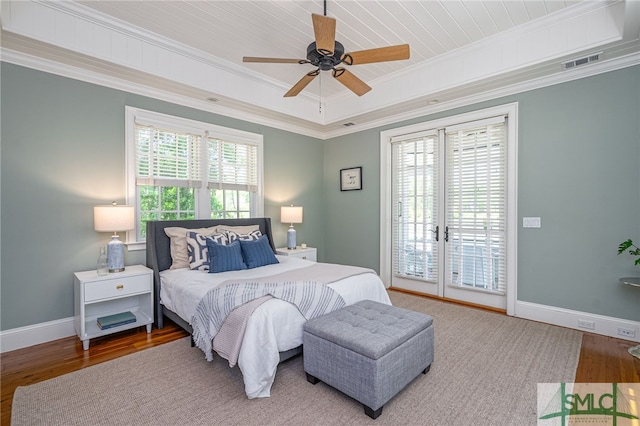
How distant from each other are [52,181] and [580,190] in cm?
538

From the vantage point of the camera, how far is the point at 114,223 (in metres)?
3.00

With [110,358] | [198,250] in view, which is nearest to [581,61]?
[198,250]

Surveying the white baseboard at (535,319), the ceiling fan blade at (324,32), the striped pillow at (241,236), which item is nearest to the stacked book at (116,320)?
the white baseboard at (535,319)

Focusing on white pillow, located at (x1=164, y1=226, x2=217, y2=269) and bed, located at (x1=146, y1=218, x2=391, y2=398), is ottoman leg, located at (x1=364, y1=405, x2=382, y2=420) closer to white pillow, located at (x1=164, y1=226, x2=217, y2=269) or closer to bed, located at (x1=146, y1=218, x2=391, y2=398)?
bed, located at (x1=146, y1=218, x2=391, y2=398)

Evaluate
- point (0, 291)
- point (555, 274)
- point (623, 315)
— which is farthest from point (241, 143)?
point (623, 315)

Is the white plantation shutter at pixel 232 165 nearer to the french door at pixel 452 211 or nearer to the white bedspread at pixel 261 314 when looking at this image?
the white bedspread at pixel 261 314

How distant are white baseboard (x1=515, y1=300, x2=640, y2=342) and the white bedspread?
1.77m

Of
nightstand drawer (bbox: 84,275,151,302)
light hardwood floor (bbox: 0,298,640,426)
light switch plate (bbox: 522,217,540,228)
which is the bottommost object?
light hardwood floor (bbox: 0,298,640,426)

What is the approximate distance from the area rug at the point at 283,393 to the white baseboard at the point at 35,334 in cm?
90

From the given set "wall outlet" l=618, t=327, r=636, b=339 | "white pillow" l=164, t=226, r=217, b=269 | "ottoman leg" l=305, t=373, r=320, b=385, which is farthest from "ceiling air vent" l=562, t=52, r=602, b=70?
"white pillow" l=164, t=226, r=217, b=269

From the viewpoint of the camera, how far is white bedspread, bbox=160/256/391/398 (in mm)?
2010

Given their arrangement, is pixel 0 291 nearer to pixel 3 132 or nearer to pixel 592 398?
pixel 3 132

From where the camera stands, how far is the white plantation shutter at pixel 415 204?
14.4 feet

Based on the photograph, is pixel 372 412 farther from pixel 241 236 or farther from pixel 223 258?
pixel 241 236
